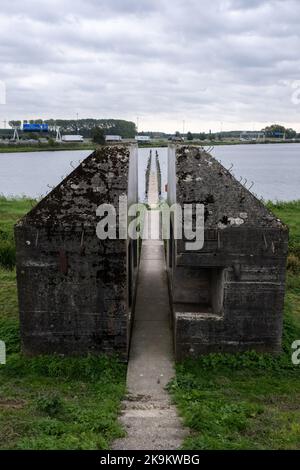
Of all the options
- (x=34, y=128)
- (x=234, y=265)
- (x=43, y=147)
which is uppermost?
(x=34, y=128)

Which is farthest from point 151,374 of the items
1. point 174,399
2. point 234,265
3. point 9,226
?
point 9,226

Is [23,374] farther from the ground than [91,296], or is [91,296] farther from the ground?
[91,296]

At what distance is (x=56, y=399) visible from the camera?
268 inches

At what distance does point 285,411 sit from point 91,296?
380 cm

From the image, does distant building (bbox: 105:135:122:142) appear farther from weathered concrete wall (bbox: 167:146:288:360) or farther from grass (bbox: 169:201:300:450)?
grass (bbox: 169:201:300:450)

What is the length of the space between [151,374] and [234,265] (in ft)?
7.95

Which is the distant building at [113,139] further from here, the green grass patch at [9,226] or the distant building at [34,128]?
the distant building at [34,128]

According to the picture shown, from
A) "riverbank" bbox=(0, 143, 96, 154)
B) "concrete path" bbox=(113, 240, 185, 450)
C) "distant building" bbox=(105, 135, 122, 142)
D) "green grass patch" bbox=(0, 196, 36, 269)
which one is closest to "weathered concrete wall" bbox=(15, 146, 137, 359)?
"concrete path" bbox=(113, 240, 185, 450)

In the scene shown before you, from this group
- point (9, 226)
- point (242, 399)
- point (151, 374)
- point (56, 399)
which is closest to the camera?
point (56, 399)

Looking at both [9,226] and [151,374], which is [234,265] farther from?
[9,226]

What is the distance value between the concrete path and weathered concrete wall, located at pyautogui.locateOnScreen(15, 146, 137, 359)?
0.67 m

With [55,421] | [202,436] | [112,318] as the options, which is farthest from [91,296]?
[202,436]
